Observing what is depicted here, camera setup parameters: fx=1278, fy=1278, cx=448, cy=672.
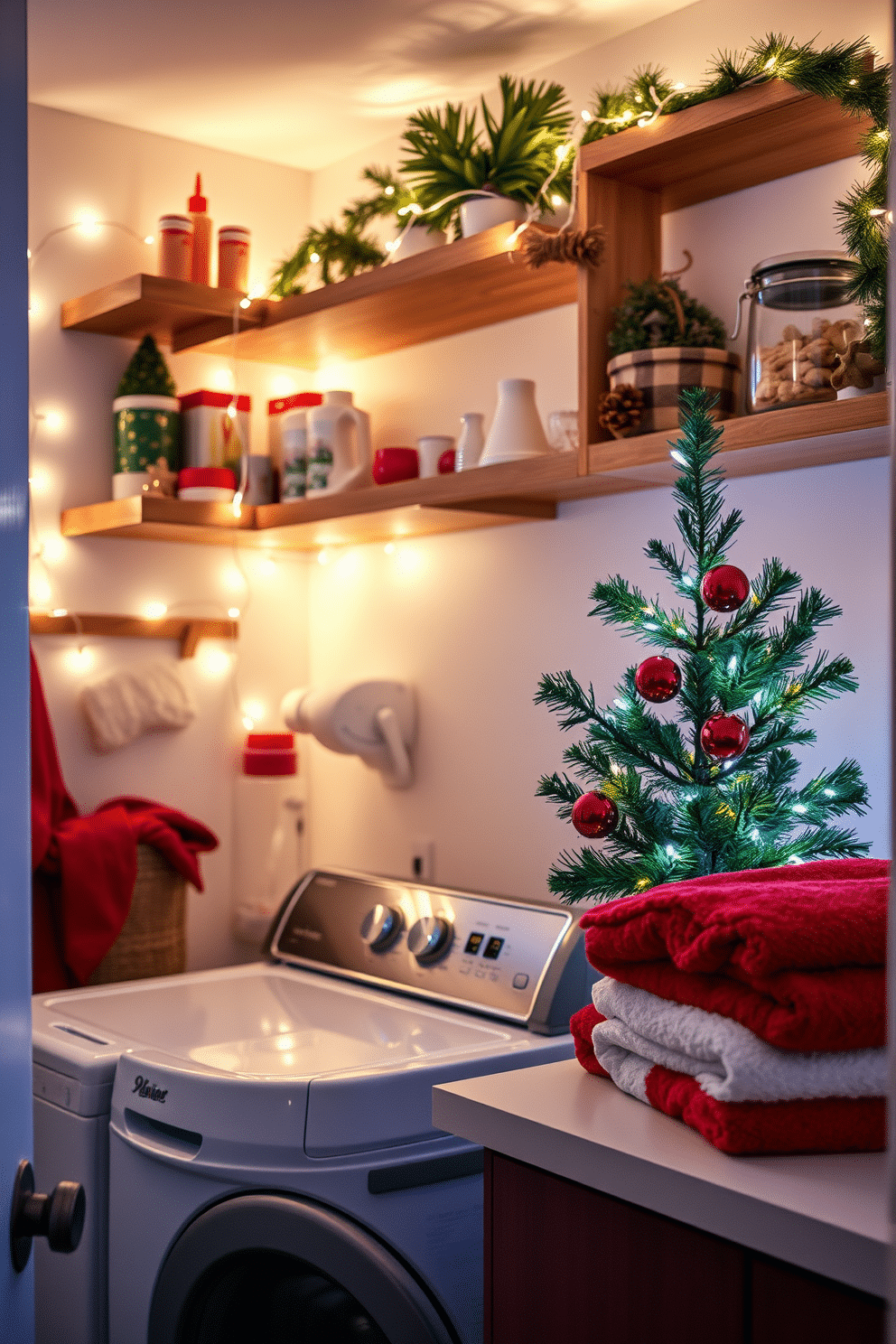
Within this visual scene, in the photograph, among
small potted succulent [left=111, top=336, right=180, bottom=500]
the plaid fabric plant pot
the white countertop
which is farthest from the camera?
small potted succulent [left=111, top=336, right=180, bottom=500]

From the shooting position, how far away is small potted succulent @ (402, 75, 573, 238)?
1.96 m

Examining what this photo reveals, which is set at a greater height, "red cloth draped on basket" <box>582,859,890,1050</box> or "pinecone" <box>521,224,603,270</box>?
"pinecone" <box>521,224,603,270</box>

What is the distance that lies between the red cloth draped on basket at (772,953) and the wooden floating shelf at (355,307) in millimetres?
1164

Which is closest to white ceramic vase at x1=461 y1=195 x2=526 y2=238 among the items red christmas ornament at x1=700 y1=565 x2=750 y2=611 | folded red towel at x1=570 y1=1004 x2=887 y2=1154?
red christmas ornament at x1=700 y1=565 x2=750 y2=611

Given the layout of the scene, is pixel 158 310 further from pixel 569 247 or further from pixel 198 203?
pixel 569 247

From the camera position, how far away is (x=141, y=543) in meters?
2.48

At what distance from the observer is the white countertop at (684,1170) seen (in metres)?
0.79

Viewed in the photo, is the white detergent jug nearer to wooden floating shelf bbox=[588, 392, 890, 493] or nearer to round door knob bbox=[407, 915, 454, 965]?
wooden floating shelf bbox=[588, 392, 890, 493]

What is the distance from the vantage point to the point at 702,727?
4.09ft

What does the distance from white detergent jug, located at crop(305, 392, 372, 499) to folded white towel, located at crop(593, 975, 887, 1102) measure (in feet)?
4.72

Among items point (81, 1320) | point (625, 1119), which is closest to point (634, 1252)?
point (625, 1119)

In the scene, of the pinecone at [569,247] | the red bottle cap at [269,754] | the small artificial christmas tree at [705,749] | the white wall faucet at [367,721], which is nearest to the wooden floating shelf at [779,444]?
the small artificial christmas tree at [705,749]

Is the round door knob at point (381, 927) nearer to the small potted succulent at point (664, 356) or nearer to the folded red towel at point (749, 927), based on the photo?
A: the small potted succulent at point (664, 356)

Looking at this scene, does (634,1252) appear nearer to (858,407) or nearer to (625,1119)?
(625,1119)
